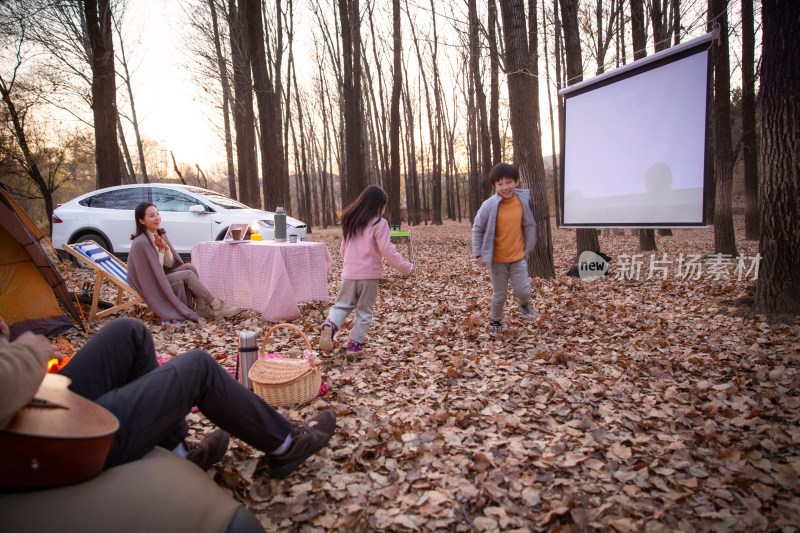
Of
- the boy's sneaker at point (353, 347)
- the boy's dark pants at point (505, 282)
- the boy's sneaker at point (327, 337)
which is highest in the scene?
the boy's dark pants at point (505, 282)

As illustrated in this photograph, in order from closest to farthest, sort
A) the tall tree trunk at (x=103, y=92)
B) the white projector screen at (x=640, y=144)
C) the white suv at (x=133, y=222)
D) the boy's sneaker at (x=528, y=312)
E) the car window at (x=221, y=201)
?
the boy's sneaker at (x=528, y=312) → the white projector screen at (x=640, y=144) → the white suv at (x=133, y=222) → the car window at (x=221, y=201) → the tall tree trunk at (x=103, y=92)

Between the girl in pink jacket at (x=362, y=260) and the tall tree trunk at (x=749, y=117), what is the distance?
34.5ft

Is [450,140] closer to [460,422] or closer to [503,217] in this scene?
[503,217]

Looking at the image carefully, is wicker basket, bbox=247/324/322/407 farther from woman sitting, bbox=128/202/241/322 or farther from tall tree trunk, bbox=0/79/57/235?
tall tree trunk, bbox=0/79/57/235

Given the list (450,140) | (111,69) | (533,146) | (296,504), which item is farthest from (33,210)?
(296,504)

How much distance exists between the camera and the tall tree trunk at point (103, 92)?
9906 mm

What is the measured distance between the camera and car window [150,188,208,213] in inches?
352

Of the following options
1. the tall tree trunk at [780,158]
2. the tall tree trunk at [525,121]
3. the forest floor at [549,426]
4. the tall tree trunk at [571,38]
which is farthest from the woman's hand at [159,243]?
the tall tree trunk at [571,38]

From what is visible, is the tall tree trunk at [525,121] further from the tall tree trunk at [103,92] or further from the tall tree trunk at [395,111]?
the tall tree trunk at [103,92]

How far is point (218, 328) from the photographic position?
5336 millimetres

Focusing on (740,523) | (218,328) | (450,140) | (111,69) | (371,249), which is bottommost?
(740,523)

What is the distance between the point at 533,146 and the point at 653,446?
5.79m

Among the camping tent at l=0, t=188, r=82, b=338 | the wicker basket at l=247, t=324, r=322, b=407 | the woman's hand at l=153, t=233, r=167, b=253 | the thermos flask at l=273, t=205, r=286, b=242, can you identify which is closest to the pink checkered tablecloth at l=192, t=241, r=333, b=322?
the thermos flask at l=273, t=205, r=286, b=242

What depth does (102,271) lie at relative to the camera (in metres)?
5.39
